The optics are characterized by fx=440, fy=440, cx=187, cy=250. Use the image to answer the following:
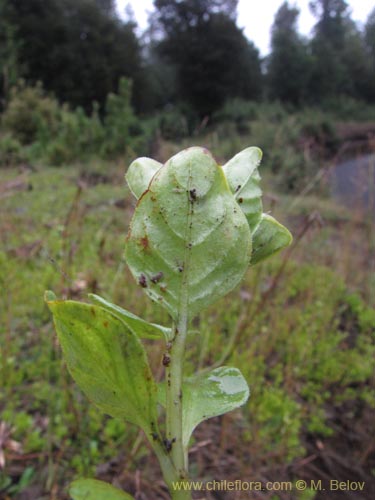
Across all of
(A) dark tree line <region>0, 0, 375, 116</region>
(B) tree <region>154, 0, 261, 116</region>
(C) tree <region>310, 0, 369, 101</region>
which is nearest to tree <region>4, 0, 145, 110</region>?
(A) dark tree line <region>0, 0, 375, 116</region>

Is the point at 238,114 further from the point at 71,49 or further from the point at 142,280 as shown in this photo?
the point at 142,280

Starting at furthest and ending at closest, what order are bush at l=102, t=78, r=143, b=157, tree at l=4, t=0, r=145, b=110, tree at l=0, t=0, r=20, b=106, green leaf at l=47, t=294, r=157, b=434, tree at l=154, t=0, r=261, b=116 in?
tree at l=154, t=0, r=261, b=116, tree at l=4, t=0, r=145, b=110, tree at l=0, t=0, r=20, b=106, bush at l=102, t=78, r=143, b=157, green leaf at l=47, t=294, r=157, b=434

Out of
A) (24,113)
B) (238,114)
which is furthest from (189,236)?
(238,114)

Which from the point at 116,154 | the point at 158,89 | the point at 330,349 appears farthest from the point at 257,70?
the point at 330,349

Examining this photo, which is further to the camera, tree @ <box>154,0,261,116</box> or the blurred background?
tree @ <box>154,0,261,116</box>

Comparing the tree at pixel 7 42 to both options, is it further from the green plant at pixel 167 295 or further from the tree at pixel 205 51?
the green plant at pixel 167 295

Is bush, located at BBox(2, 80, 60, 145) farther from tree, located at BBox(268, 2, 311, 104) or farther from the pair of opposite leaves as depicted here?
tree, located at BBox(268, 2, 311, 104)

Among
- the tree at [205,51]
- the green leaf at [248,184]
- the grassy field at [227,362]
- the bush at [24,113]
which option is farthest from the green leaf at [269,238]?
the tree at [205,51]
